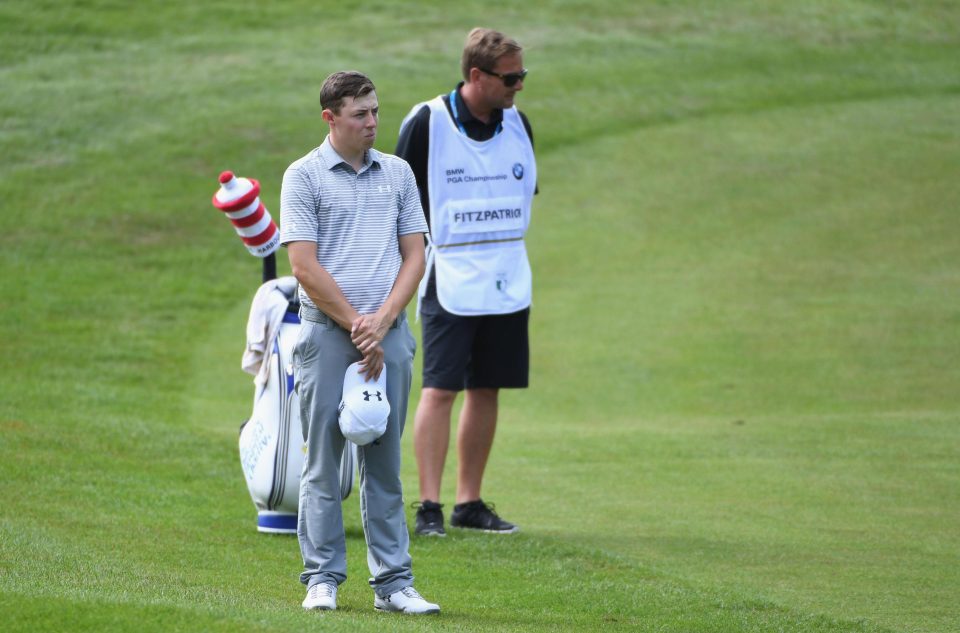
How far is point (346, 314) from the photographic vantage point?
16.4ft

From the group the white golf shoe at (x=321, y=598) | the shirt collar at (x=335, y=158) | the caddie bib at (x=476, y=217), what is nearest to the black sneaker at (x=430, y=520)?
the caddie bib at (x=476, y=217)

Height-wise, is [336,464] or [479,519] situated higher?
[336,464]

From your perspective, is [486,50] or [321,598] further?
[486,50]

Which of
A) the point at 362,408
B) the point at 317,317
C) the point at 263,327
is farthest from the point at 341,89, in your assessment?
the point at 263,327

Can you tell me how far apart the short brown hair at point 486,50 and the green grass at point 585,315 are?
7.52ft

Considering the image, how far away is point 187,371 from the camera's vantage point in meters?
12.0

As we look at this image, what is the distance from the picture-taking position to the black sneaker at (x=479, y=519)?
6.92 meters

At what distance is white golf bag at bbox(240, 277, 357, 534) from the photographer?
667 centimetres

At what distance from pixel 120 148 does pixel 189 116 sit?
1.87 m

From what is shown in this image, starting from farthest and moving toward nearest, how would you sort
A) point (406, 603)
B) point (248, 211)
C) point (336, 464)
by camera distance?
point (248, 211)
point (336, 464)
point (406, 603)

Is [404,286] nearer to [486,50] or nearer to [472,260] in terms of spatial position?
[472,260]

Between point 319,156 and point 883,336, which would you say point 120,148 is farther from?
point 319,156

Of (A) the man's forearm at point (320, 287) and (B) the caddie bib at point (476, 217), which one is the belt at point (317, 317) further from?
(B) the caddie bib at point (476, 217)

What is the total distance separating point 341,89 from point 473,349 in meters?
2.38
